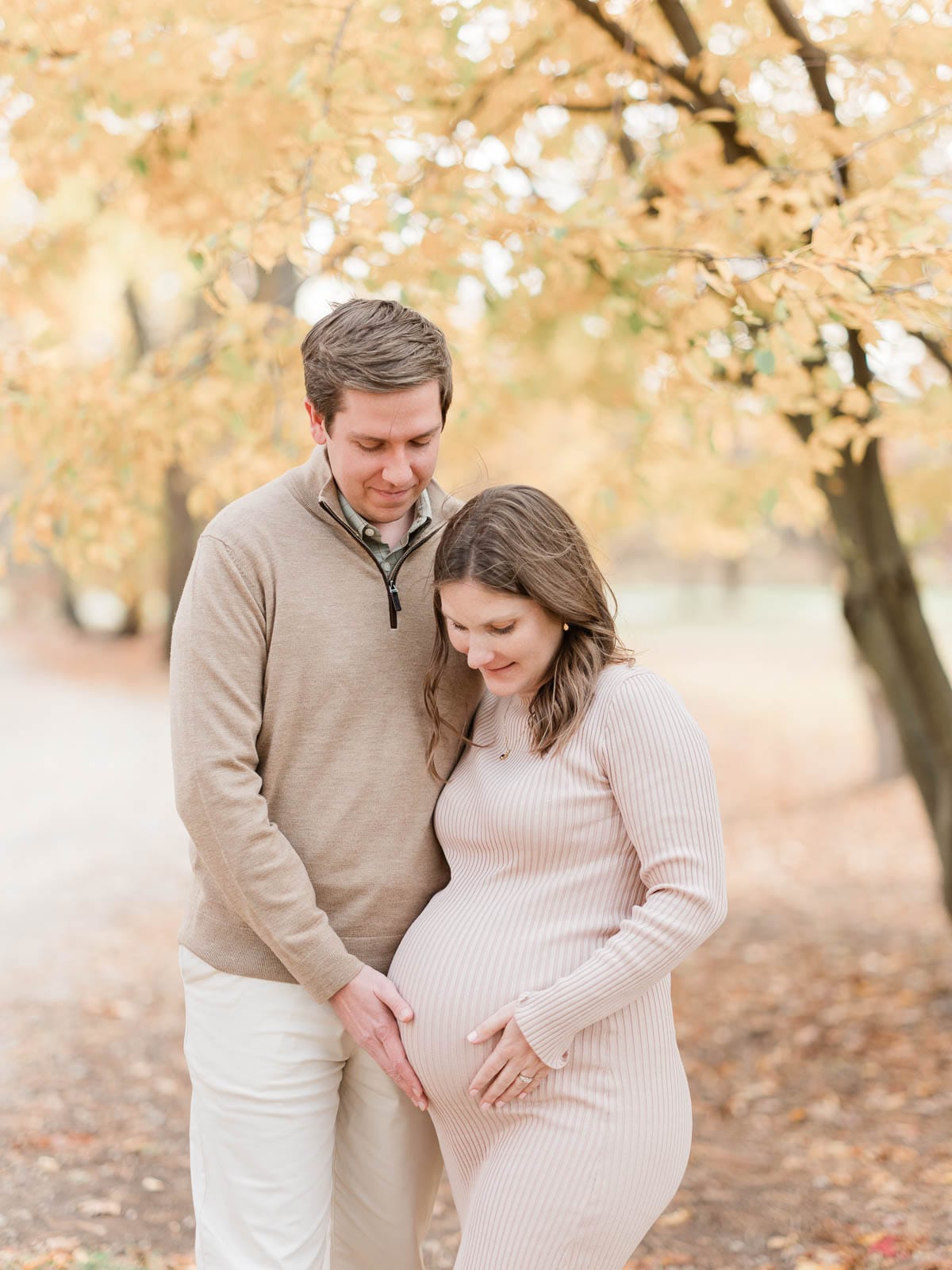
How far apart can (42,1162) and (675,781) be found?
128 inches

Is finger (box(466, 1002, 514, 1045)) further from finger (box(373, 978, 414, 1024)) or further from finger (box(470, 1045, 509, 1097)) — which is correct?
finger (box(373, 978, 414, 1024))

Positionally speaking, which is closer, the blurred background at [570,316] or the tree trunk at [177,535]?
the blurred background at [570,316]

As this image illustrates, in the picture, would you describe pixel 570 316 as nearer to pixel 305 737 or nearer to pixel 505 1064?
pixel 305 737

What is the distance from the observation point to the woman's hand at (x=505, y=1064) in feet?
7.11

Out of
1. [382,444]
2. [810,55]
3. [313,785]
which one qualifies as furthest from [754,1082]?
[382,444]

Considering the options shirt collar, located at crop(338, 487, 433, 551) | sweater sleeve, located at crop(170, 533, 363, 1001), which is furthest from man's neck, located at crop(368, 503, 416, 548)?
sweater sleeve, located at crop(170, 533, 363, 1001)

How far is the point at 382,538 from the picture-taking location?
2463 mm

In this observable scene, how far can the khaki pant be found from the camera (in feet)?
7.88

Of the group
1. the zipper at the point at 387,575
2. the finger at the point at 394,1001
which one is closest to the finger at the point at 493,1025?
the finger at the point at 394,1001

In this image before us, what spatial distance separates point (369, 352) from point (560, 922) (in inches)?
42.0

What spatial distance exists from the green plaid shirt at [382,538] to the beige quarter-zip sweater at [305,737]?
0.01 metres

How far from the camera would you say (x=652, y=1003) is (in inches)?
91.0

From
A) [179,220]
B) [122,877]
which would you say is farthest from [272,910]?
[122,877]

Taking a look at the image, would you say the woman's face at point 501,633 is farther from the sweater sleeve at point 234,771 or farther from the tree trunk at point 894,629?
the tree trunk at point 894,629
